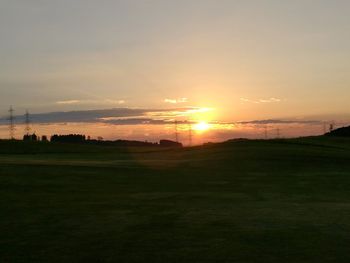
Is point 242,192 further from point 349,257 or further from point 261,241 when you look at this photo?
point 349,257

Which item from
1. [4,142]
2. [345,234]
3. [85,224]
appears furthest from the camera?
[4,142]

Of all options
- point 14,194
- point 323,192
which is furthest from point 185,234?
point 323,192

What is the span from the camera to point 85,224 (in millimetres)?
13031

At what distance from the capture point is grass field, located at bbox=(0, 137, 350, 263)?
1022cm

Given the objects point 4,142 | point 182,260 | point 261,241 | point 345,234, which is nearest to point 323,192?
point 345,234

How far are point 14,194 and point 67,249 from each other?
9.08 meters

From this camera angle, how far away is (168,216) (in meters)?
14.2

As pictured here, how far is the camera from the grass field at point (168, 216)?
1022 cm

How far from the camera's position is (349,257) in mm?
9914

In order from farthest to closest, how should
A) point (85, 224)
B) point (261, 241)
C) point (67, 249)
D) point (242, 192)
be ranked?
point (242, 192) < point (85, 224) < point (261, 241) < point (67, 249)

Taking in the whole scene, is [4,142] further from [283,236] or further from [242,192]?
[283,236]

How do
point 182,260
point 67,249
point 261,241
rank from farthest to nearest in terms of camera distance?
point 261,241
point 67,249
point 182,260

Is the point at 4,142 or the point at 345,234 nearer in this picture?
the point at 345,234

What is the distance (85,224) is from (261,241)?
4.30 m
